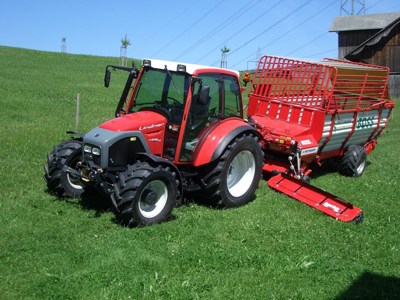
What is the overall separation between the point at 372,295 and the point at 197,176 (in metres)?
3.10

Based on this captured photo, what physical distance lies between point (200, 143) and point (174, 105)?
25.6 inches

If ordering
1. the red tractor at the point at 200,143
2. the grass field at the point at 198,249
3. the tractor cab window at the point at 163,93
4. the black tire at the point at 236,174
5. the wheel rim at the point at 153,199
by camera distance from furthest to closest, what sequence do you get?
the black tire at the point at 236,174 < the tractor cab window at the point at 163,93 < the red tractor at the point at 200,143 < the wheel rim at the point at 153,199 < the grass field at the point at 198,249

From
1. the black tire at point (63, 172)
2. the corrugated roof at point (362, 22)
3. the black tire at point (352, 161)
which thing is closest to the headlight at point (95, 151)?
the black tire at point (63, 172)

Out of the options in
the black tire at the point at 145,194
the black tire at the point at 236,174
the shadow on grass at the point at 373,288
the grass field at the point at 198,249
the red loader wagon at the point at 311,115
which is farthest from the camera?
the red loader wagon at the point at 311,115

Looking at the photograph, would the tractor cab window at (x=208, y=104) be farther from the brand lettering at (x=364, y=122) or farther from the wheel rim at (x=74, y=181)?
the brand lettering at (x=364, y=122)

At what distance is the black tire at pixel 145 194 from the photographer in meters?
6.09

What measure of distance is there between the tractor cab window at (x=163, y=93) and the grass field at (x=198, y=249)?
1437mm

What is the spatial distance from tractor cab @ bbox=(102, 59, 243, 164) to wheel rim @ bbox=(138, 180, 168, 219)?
0.61 meters

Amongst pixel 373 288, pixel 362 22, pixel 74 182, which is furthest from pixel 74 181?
pixel 362 22

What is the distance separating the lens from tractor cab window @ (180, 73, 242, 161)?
7.00 metres

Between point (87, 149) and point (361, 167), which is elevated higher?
point (87, 149)

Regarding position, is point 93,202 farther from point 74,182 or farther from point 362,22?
point 362,22

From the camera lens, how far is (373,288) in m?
5.21

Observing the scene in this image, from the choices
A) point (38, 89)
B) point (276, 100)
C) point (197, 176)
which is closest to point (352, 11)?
point (38, 89)
